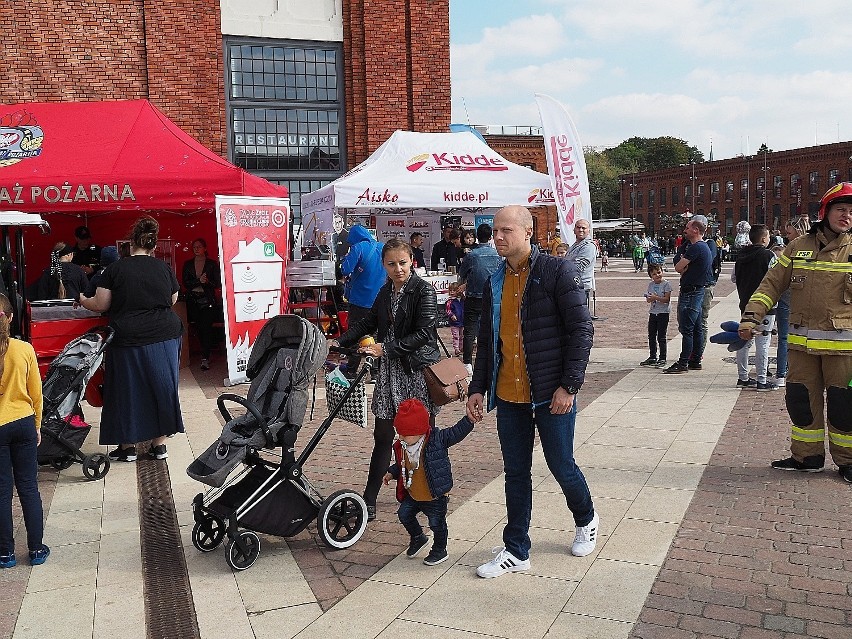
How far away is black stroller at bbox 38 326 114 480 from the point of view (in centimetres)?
644

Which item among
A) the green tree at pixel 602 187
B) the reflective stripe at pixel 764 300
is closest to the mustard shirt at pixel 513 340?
the reflective stripe at pixel 764 300

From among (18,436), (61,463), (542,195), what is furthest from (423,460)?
(542,195)

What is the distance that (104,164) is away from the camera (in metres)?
10.5

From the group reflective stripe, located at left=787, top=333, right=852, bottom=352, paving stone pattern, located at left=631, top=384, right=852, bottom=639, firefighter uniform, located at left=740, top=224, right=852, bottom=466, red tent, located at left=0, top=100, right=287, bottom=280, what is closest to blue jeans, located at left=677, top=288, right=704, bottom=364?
paving stone pattern, located at left=631, top=384, right=852, bottom=639

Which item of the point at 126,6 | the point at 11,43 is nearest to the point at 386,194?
the point at 126,6

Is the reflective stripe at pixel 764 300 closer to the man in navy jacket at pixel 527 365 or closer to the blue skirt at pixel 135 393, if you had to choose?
the man in navy jacket at pixel 527 365

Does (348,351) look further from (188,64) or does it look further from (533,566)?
(188,64)

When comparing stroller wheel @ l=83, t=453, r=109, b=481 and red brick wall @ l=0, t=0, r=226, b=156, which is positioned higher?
red brick wall @ l=0, t=0, r=226, b=156

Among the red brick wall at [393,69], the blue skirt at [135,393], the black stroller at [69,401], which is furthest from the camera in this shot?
the red brick wall at [393,69]

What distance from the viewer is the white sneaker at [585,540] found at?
4559mm

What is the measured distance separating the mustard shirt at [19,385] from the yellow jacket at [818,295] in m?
4.77

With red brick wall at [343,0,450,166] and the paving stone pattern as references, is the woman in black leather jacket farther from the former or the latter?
red brick wall at [343,0,450,166]

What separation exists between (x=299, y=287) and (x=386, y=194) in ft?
7.11

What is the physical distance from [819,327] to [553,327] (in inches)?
105
